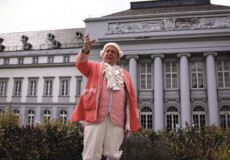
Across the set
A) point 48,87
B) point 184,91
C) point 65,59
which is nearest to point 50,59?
point 65,59

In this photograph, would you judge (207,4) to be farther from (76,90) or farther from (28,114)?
(28,114)

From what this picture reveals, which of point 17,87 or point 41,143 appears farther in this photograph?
point 17,87

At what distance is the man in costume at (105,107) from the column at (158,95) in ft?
56.5

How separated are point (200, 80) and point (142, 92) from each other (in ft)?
18.4

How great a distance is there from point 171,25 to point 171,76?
5.15 metres

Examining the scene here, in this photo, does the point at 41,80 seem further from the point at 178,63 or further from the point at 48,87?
the point at 178,63

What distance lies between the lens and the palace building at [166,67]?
20.2m

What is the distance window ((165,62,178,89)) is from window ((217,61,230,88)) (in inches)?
156

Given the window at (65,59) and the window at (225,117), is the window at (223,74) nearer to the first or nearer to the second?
the window at (225,117)

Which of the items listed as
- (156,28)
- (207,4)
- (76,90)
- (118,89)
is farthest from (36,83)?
(118,89)

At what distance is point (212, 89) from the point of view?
771 inches

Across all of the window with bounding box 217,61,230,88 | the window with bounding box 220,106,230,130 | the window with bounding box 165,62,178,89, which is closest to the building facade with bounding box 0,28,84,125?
the window with bounding box 165,62,178,89

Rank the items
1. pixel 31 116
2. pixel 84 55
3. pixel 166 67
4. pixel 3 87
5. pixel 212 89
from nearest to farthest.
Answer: pixel 84 55 < pixel 212 89 < pixel 166 67 < pixel 31 116 < pixel 3 87

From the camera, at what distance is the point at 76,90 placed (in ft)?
84.2
